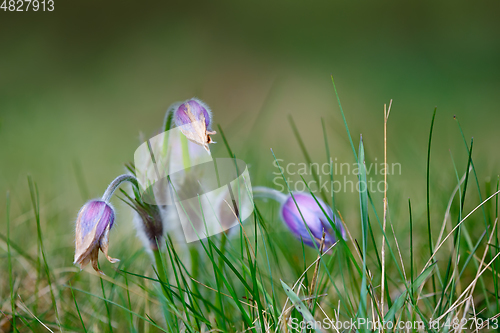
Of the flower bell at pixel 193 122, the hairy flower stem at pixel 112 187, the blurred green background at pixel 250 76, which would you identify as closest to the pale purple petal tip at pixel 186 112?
the flower bell at pixel 193 122

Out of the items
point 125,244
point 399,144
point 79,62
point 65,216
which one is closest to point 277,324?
point 125,244

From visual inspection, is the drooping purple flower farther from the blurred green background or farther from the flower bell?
the blurred green background

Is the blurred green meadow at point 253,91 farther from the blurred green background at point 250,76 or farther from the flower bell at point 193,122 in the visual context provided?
the flower bell at point 193,122

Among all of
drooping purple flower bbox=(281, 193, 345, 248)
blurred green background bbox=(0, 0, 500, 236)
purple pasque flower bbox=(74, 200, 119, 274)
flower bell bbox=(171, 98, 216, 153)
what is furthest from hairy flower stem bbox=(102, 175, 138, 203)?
blurred green background bbox=(0, 0, 500, 236)

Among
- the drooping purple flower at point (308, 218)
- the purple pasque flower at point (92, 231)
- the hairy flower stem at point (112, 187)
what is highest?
the hairy flower stem at point (112, 187)

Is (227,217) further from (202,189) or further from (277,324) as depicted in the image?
(277,324)
